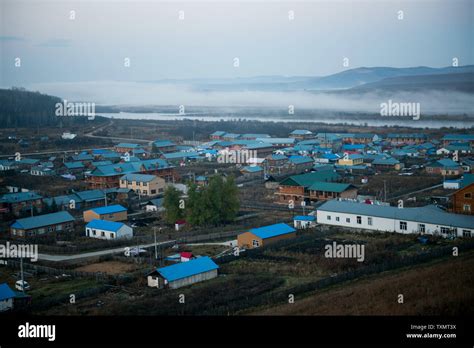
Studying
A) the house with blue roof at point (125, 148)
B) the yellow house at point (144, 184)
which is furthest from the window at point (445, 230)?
the house with blue roof at point (125, 148)

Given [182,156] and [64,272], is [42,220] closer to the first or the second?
[64,272]

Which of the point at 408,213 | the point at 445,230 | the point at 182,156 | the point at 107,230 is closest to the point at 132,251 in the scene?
the point at 107,230

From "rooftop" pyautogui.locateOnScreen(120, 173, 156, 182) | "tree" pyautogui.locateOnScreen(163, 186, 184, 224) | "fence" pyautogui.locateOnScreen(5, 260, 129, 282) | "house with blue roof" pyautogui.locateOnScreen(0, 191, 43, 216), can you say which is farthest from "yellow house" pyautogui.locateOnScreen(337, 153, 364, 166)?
"fence" pyautogui.locateOnScreen(5, 260, 129, 282)

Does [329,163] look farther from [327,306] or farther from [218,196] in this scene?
[327,306]

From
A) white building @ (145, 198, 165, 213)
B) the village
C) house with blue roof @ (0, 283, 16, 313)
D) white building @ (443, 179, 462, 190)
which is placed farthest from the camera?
white building @ (443, 179, 462, 190)

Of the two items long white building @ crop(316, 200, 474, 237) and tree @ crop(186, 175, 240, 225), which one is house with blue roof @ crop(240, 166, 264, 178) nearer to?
tree @ crop(186, 175, 240, 225)

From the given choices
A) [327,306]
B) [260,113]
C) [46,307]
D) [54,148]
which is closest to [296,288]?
[327,306]
